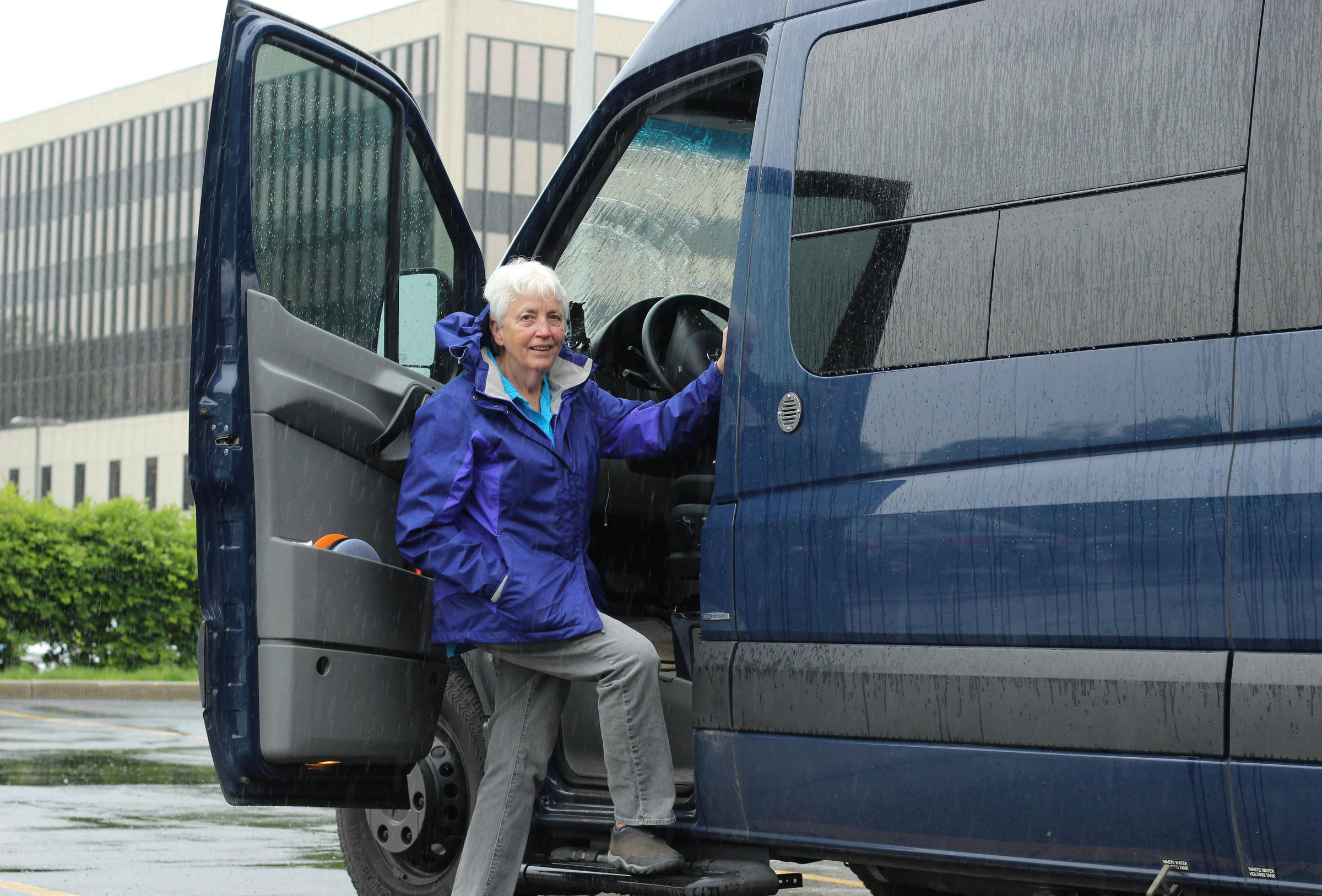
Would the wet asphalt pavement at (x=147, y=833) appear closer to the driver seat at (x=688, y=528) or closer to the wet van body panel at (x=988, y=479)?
the driver seat at (x=688, y=528)

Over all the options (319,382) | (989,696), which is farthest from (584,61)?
(989,696)

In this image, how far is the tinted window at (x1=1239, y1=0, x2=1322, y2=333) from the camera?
10.3ft

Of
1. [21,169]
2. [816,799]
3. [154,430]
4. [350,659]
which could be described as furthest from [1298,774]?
[21,169]

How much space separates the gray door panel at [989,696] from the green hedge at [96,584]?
54.3 ft

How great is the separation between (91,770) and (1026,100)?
330 inches

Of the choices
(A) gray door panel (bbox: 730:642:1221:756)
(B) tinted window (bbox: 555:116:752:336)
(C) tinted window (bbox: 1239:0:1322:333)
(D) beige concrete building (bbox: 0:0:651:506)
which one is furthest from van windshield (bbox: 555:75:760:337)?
(D) beige concrete building (bbox: 0:0:651:506)

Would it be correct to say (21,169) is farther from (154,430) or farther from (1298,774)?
(1298,774)

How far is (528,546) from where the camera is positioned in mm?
4250

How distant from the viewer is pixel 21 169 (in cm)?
7344

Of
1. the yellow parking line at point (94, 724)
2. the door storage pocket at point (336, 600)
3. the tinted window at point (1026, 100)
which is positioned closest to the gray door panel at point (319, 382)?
the door storage pocket at point (336, 600)

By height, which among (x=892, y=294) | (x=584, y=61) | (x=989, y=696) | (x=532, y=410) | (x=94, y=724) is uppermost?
(x=584, y=61)

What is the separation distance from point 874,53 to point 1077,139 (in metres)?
0.61

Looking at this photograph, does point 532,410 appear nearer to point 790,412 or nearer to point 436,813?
point 790,412

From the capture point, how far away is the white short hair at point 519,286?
14.5 ft
